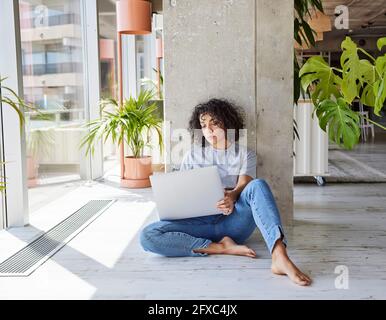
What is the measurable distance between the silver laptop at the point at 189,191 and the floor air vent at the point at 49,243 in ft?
2.35

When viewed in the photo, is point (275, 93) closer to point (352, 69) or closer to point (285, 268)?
point (352, 69)

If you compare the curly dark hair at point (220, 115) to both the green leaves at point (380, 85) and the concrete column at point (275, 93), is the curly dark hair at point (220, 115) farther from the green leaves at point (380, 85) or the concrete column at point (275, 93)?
the green leaves at point (380, 85)

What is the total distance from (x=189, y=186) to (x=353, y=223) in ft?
4.36

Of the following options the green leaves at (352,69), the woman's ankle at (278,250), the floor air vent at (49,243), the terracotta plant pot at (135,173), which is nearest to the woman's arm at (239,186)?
the woman's ankle at (278,250)

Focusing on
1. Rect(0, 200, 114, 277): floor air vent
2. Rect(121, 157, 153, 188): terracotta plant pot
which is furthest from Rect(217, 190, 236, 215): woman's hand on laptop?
Rect(121, 157, 153, 188): terracotta plant pot

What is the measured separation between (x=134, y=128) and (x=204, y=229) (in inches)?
87.9

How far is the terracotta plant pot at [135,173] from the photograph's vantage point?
15.5ft

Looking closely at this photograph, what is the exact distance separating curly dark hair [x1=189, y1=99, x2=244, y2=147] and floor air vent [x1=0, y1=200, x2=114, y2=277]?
1013 mm

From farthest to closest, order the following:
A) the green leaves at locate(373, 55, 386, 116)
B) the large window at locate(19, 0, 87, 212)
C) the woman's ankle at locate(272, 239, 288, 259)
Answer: the large window at locate(19, 0, 87, 212) < the green leaves at locate(373, 55, 386, 116) < the woman's ankle at locate(272, 239, 288, 259)

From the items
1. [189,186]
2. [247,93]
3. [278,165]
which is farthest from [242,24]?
[189,186]

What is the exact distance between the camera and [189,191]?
250cm

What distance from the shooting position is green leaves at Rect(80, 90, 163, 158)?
4555 millimetres

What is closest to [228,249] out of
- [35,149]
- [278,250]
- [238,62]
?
[278,250]

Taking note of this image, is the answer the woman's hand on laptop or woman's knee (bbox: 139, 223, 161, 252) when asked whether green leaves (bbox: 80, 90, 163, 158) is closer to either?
woman's knee (bbox: 139, 223, 161, 252)
